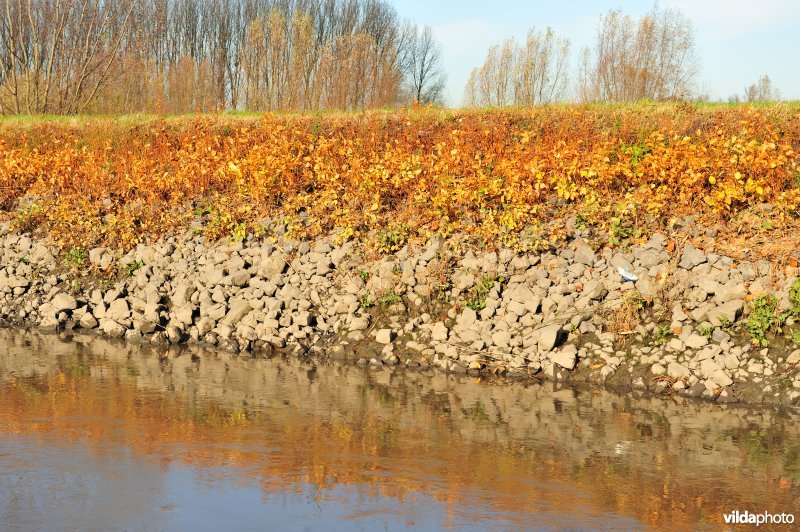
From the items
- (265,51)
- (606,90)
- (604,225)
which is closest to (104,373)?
(604,225)

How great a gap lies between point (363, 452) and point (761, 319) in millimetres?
5425

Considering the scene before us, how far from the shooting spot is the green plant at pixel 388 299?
40.5 feet

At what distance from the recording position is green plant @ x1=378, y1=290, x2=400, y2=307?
12352mm

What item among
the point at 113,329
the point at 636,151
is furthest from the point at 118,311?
the point at 636,151

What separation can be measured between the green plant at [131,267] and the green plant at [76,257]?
3.30ft

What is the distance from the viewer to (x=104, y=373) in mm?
10867

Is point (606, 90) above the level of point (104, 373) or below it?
above

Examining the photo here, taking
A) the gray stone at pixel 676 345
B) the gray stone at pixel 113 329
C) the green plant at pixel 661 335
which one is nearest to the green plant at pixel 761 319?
the gray stone at pixel 676 345

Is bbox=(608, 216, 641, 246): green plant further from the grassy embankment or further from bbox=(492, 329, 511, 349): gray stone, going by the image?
bbox=(492, 329, 511, 349): gray stone

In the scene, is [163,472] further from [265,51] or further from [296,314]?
[265,51]

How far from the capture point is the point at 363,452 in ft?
25.1

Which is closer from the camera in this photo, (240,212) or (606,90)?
(240,212)

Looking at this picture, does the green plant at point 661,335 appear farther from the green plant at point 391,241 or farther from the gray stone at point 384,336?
the green plant at point 391,241

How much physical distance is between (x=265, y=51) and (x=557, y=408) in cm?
2542
